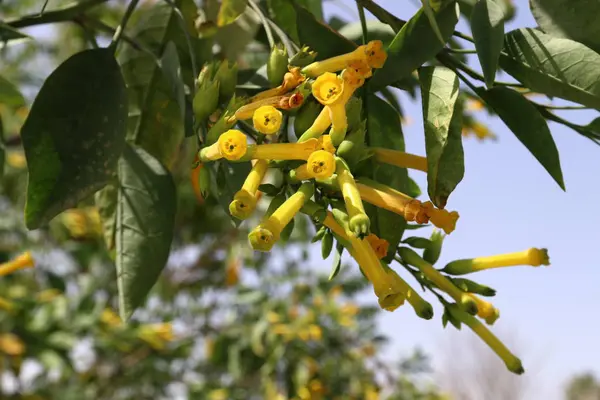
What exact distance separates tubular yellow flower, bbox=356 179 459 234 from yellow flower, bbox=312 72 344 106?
0.23 ft

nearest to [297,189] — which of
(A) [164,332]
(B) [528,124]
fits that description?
(B) [528,124]

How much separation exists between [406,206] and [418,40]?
13 cm

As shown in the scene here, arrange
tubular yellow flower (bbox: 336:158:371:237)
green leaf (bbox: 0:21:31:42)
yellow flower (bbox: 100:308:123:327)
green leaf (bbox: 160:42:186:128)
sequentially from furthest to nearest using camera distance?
yellow flower (bbox: 100:308:123:327)
green leaf (bbox: 0:21:31:42)
green leaf (bbox: 160:42:186:128)
tubular yellow flower (bbox: 336:158:371:237)

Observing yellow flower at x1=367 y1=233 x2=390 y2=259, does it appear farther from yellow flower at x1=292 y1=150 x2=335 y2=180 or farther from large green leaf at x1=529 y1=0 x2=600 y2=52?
large green leaf at x1=529 y1=0 x2=600 y2=52

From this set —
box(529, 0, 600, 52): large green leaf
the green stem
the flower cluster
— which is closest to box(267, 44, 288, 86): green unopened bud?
the flower cluster

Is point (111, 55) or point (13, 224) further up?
point (111, 55)

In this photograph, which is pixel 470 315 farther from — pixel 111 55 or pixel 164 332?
pixel 164 332

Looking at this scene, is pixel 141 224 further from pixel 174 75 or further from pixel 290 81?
pixel 290 81

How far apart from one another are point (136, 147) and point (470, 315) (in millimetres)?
439

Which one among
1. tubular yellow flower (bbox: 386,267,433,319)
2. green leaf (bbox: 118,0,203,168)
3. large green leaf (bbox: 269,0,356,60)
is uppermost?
large green leaf (bbox: 269,0,356,60)

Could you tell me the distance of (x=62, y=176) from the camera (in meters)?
0.64

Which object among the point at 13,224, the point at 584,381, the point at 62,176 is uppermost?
the point at 62,176

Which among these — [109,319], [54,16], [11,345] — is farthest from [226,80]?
[109,319]

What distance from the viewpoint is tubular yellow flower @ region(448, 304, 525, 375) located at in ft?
2.10
